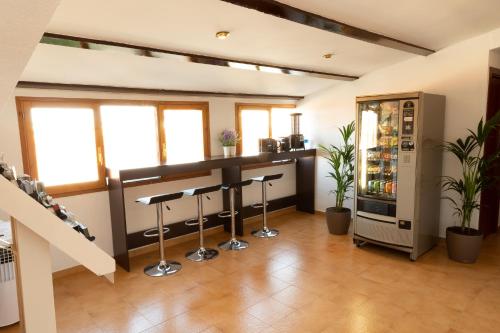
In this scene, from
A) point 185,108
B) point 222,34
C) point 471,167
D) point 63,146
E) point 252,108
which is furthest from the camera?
point 252,108

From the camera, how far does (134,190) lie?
407cm

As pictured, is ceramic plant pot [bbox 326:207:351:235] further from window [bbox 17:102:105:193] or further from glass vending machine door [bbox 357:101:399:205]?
window [bbox 17:102:105:193]

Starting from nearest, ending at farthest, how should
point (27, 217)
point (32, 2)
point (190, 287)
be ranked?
point (32, 2), point (27, 217), point (190, 287)

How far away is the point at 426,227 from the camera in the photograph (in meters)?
3.96

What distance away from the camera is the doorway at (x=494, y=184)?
4.01 meters

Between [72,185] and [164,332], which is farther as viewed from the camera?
[72,185]

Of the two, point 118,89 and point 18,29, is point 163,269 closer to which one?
point 118,89

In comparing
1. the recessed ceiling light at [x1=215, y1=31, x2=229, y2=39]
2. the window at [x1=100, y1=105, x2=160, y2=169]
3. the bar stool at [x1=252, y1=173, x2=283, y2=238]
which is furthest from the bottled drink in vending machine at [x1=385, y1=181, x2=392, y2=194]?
the window at [x1=100, y1=105, x2=160, y2=169]

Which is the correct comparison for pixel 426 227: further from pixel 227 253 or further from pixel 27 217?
pixel 27 217

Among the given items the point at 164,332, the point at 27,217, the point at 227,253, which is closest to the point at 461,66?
the point at 227,253

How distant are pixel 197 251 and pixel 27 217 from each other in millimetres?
3155

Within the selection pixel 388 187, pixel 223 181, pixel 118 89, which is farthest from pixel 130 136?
pixel 388 187

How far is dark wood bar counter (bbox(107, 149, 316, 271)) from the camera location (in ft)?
12.0

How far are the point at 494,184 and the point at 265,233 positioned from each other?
9.48 feet
